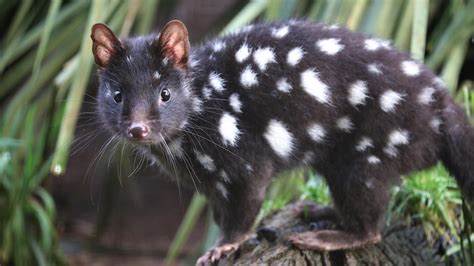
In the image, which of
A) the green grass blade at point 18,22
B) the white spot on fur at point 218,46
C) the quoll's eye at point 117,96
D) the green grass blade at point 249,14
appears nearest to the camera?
the quoll's eye at point 117,96

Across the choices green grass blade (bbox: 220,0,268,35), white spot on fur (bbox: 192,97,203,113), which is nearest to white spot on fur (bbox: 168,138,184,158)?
white spot on fur (bbox: 192,97,203,113)

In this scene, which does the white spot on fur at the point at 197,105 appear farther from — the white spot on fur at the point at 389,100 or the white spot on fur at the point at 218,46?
Answer: the white spot on fur at the point at 389,100

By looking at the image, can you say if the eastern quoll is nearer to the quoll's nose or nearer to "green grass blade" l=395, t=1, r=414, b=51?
the quoll's nose

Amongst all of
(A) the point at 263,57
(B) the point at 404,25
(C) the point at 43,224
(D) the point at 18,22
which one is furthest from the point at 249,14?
(C) the point at 43,224

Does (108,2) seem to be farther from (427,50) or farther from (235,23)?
(427,50)

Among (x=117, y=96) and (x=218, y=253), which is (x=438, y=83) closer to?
(x=218, y=253)

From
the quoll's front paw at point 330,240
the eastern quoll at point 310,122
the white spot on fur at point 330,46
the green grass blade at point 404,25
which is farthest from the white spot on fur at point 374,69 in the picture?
the green grass blade at point 404,25
